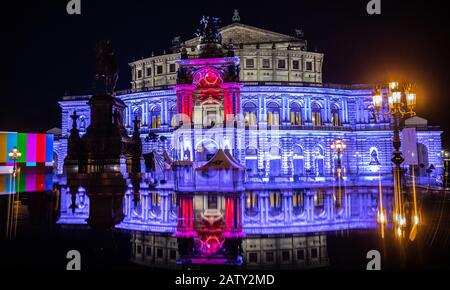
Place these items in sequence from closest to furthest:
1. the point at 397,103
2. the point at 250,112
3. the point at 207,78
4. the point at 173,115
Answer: the point at 397,103 → the point at 207,78 → the point at 250,112 → the point at 173,115

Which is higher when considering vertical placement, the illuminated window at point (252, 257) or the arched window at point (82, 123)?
the arched window at point (82, 123)

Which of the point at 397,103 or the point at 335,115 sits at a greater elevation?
the point at 335,115

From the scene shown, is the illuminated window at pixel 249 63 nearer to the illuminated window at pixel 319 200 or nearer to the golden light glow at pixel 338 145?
the golden light glow at pixel 338 145

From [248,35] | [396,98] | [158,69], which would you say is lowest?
[396,98]

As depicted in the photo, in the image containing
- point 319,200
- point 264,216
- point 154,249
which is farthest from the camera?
point 319,200

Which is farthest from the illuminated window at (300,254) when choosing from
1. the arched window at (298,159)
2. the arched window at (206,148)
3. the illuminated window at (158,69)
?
the illuminated window at (158,69)

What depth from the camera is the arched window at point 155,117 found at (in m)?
56.8

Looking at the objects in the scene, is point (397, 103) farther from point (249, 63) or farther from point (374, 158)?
point (249, 63)

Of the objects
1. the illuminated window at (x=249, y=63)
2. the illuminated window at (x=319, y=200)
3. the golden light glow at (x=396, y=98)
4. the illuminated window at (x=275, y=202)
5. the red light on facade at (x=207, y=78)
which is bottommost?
the illuminated window at (x=275, y=202)

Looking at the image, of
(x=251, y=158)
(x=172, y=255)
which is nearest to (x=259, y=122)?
(x=251, y=158)

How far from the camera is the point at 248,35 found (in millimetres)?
70375

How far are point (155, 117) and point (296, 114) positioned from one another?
2216 centimetres

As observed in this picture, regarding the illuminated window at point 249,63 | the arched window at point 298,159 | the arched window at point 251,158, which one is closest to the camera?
the arched window at point 251,158

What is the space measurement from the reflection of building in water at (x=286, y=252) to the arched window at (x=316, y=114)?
4835 cm
